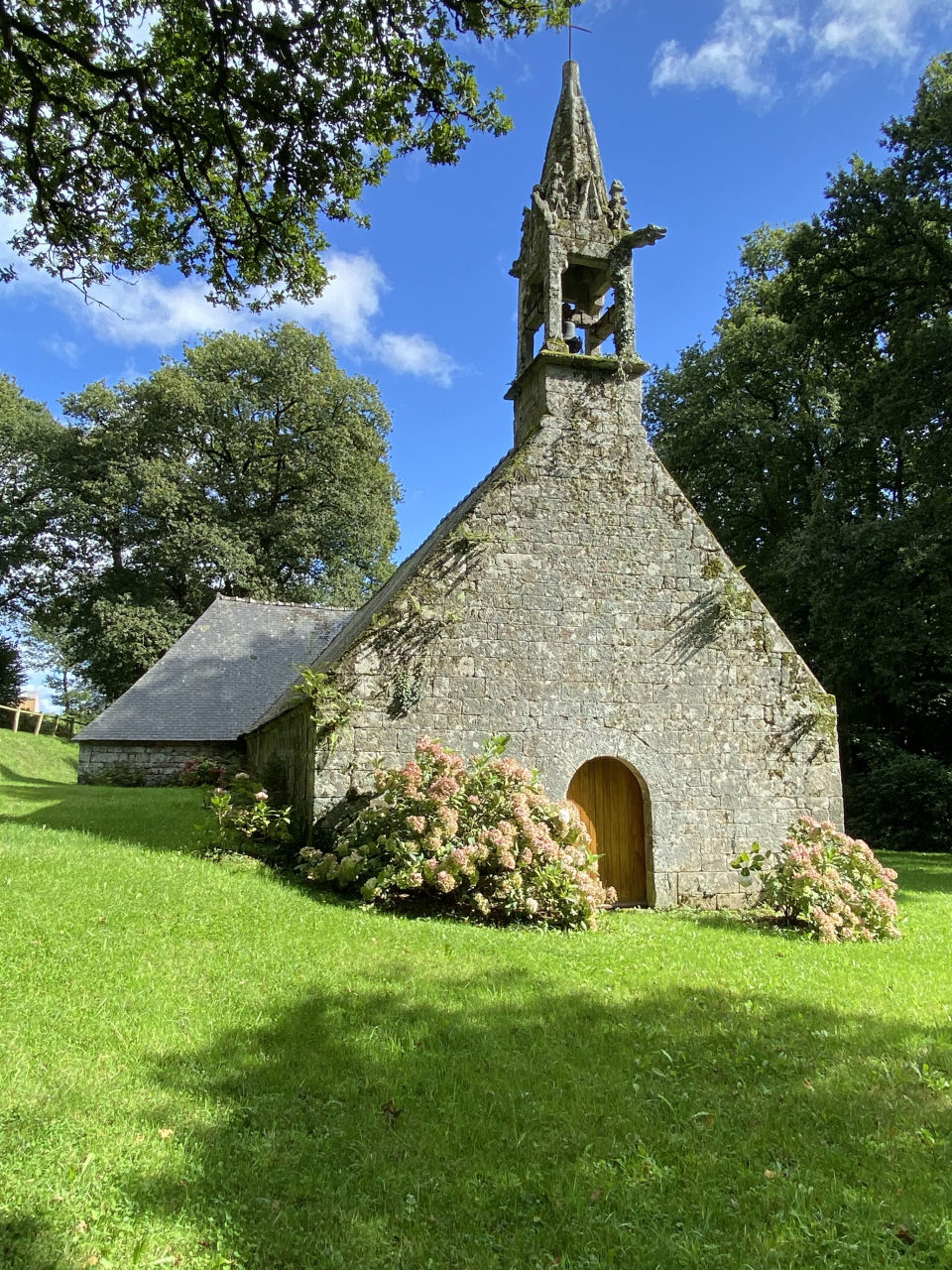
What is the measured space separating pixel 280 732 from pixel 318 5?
9.55m

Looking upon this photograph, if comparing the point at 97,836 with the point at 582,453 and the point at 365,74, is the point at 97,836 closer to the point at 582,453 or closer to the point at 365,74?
the point at 582,453

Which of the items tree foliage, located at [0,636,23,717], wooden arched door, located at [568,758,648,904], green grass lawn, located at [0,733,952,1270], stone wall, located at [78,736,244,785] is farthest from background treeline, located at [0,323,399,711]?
green grass lawn, located at [0,733,952,1270]

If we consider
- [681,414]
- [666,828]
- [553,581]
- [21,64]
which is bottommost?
[666,828]

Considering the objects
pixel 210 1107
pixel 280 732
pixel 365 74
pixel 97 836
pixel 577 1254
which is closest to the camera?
pixel 577 1254

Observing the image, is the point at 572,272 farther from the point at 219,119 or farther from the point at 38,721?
the point at 38,721

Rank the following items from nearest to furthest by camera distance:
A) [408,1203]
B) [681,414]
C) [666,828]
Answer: [408,1203] → [666,828] → [681,414]

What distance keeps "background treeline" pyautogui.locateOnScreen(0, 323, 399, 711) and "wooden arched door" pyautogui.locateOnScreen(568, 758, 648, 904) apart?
915 inches

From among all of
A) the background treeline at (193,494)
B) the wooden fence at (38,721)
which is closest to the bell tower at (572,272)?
the background treeline at (193,494)

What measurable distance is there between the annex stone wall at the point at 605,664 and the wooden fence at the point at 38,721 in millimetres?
26124

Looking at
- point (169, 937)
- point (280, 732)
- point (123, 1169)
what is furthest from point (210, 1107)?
point (280, 732)

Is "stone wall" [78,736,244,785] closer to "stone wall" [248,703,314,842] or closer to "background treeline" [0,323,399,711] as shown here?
"stone wall" [248,703,314,842]

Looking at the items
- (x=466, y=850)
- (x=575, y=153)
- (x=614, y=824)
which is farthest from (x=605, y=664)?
(x=575, y=153)

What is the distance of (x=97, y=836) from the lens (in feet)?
33.2

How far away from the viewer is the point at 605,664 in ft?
31.2
